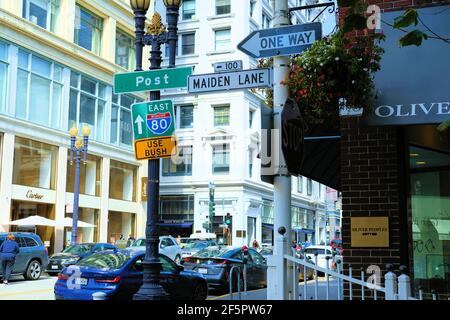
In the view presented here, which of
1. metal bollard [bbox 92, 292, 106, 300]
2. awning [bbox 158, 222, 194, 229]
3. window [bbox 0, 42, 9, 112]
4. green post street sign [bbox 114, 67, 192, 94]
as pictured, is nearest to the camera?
green post street sign [bbox 114, 67, 192, 94]

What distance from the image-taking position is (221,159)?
53.3 meters

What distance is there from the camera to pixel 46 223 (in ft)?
101

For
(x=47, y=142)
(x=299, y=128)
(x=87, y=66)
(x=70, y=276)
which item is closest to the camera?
(x=299, y=128)

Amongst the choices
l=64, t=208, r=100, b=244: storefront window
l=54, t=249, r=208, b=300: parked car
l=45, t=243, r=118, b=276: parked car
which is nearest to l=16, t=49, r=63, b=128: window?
l=64, t=208, r=100, b=244: storefront window

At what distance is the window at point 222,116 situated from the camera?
5259 centimetres

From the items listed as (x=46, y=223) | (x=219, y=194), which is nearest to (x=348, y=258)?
(x=46, y=223)

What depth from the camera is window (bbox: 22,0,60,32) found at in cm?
3406

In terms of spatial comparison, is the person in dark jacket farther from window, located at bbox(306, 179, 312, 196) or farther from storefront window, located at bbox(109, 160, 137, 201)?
window, located at bbox(306, 179, 312, 196)

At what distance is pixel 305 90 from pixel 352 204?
2082 millimetres

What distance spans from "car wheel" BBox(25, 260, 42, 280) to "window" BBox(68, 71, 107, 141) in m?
17.7

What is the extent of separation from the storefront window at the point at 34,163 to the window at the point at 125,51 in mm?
11101

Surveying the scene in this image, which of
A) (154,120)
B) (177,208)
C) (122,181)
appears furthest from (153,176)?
(177,208)

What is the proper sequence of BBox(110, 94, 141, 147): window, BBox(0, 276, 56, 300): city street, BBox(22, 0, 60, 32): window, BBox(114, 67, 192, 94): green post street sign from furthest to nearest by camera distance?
1. BBox(110, 94, 141, 147): window
2. BBox(22, 0, 60, 32): window
3. BBox(0, 276, 56, 300): city street
4. BBox(114, 67, 192, 94): green post street sign

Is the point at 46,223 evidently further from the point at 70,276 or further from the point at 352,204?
the point at 352,204
